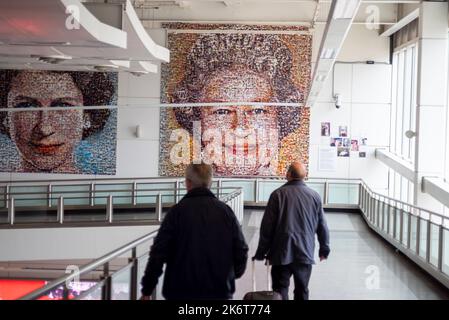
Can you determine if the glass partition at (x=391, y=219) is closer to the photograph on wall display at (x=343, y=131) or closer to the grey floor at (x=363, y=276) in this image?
the grey floor at (x=363, y=276)

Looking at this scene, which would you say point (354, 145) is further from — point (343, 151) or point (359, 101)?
point (359, 101)

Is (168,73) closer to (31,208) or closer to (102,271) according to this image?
(31,208)

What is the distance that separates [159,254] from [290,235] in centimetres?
178

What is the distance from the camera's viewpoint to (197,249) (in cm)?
408

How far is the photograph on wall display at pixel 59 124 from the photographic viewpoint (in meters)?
24.6

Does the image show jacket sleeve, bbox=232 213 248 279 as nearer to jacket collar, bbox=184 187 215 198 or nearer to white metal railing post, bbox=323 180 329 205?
jacket collar, bbox=184 187 215 198

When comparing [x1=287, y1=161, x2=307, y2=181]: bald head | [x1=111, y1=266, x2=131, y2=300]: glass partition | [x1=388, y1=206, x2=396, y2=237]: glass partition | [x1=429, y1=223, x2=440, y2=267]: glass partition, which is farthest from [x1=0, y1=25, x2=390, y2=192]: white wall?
[x1=111, y1=266, x2=131, y2=300]: glass partition

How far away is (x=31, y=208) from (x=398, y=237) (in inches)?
295

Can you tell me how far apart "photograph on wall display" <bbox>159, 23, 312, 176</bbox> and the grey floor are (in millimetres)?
8756

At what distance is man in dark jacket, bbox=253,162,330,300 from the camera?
568 cm

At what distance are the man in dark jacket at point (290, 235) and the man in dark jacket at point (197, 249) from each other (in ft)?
4.98

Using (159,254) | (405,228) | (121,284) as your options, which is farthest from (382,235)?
(159,254)
